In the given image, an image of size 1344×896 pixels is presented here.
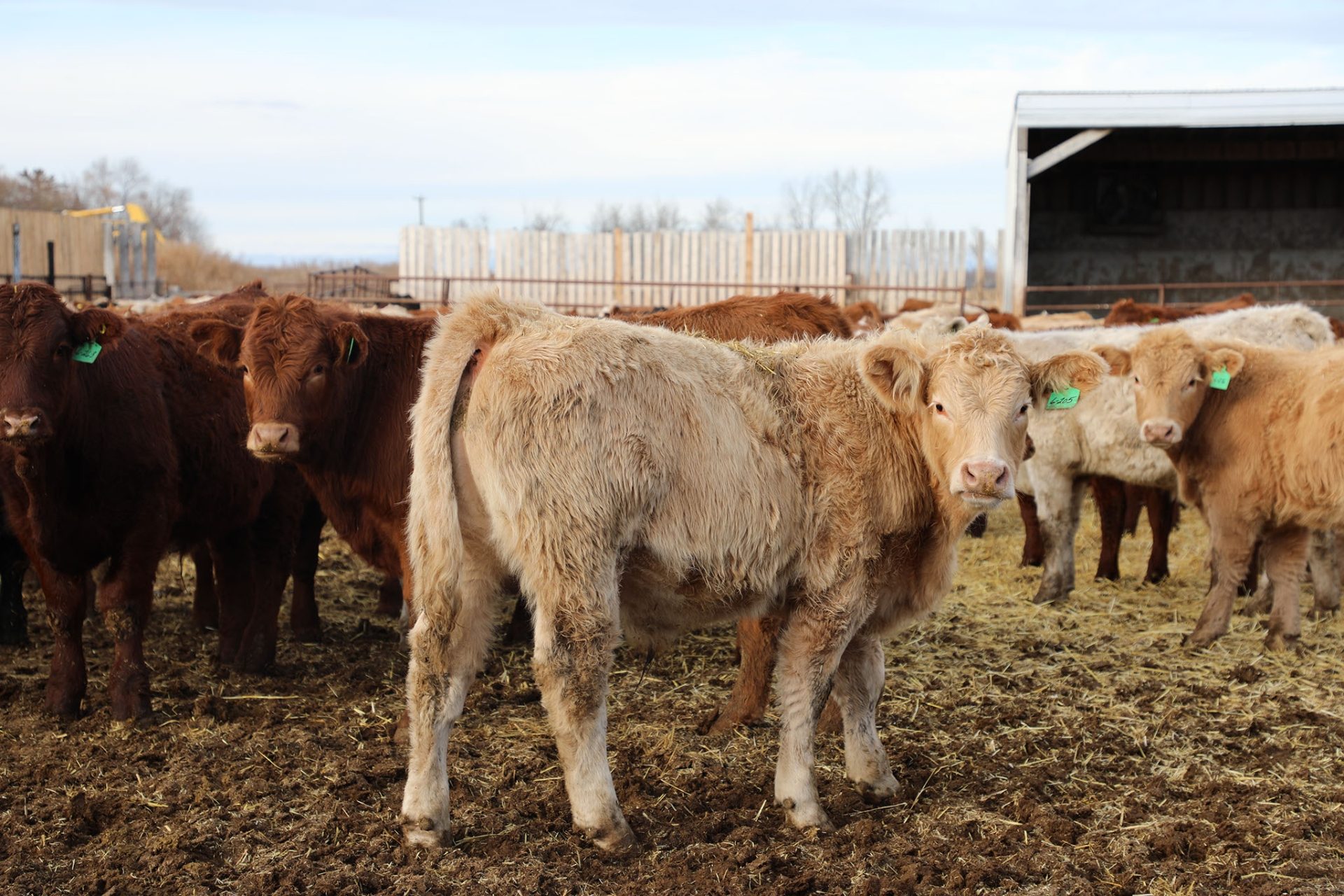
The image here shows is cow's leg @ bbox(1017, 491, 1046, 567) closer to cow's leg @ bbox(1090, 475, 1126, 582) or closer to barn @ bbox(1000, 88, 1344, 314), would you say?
cow's leg @ bbox(1090, 475, 1126, 582)

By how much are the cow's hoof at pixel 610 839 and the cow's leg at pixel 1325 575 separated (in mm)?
5793

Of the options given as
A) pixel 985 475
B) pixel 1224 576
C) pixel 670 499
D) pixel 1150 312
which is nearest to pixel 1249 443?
pixel 1224 576

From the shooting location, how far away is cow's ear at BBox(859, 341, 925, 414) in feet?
14.5

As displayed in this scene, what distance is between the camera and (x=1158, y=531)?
913cm

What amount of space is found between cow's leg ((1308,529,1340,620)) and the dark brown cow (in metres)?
6.12

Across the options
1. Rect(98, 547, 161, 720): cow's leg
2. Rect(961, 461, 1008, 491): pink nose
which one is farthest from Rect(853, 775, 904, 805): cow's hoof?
Rect(98, 547, 161, 720): cow's leg

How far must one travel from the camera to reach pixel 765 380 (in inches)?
180

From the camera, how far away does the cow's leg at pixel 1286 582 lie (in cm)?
696

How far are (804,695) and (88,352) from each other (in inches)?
146

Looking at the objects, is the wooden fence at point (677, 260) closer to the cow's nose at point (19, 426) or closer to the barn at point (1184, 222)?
the barn at point (1184, 222)

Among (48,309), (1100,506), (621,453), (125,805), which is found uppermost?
(48,309)

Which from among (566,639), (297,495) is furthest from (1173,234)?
(566,639)

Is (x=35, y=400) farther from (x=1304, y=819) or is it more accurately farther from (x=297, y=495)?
(x=1304, y=819)

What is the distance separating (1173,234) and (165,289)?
85.8 ft
